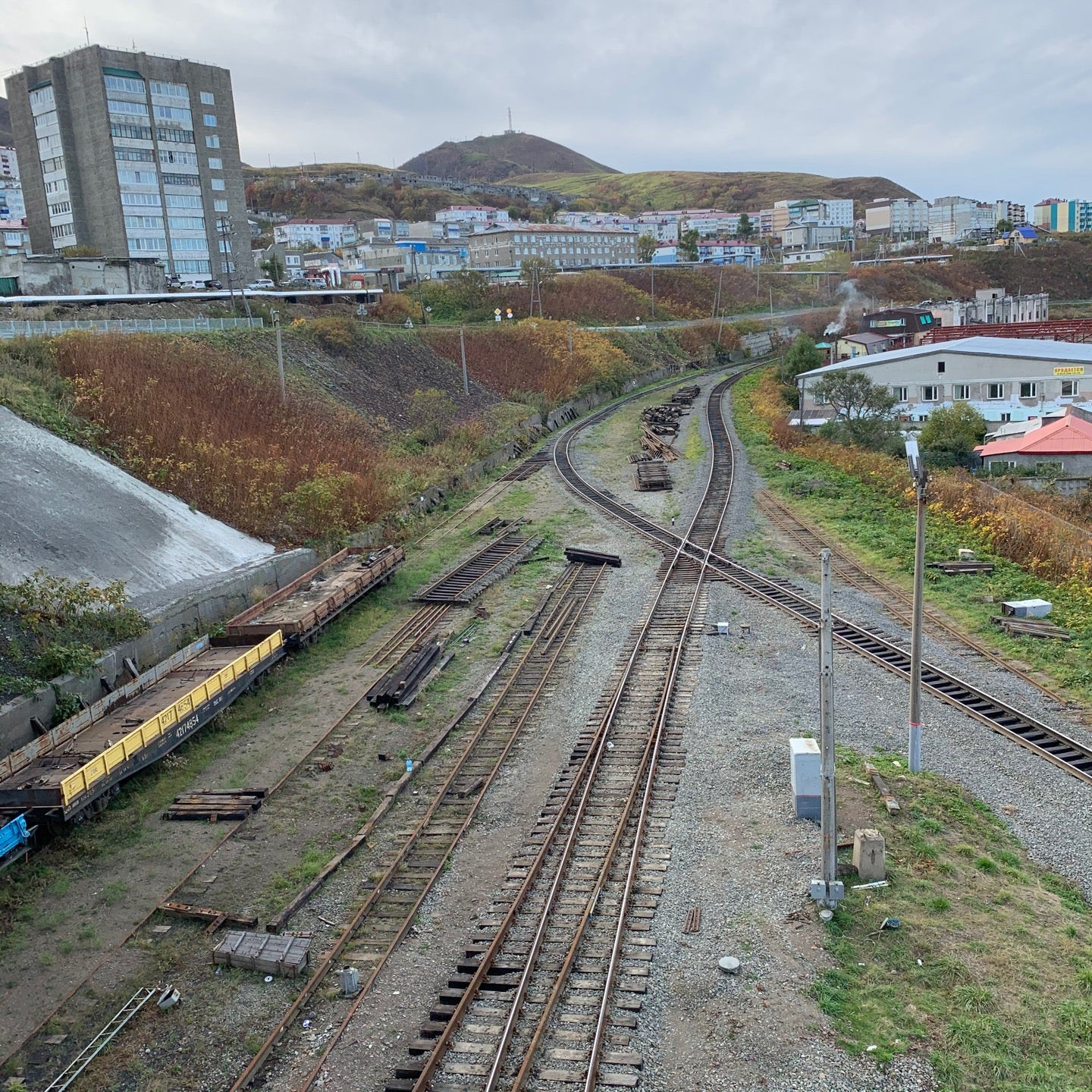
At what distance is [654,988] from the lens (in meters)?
9.59

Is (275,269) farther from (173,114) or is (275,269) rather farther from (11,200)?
(11,200)

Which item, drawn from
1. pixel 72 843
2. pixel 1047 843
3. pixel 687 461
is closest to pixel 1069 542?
pixel 1047 843

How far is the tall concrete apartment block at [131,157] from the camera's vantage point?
206 ft

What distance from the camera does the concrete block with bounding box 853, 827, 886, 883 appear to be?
437 inches

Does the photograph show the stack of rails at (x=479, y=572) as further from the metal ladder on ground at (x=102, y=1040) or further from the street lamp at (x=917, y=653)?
the metal ladder on ground at (x=102, y=1040)

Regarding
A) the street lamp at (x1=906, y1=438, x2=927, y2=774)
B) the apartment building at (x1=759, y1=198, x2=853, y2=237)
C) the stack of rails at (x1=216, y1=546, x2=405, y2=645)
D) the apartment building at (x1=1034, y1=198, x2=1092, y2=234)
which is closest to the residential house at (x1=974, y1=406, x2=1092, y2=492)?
the stack of rails at (x1=216, y1=546, x2=405, y2=645)

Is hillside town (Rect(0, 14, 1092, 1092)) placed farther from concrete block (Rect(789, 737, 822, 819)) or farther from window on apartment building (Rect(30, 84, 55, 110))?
window on apartment building (Rect(30, 84, 55, 110))

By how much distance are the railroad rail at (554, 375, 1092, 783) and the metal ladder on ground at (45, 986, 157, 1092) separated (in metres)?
12.5

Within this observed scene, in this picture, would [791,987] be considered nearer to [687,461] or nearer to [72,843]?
[72,843]

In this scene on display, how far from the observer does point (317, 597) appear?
2219 cm

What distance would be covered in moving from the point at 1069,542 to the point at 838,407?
19.6m

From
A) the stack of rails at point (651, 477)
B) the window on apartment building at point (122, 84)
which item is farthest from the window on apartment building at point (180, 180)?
the stack of rails at point (651, 477)

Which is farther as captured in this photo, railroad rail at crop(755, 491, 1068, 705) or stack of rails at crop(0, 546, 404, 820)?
railroad rail at crop(755, 491, 1068, 705)

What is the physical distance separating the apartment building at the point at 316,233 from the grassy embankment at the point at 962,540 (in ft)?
381
